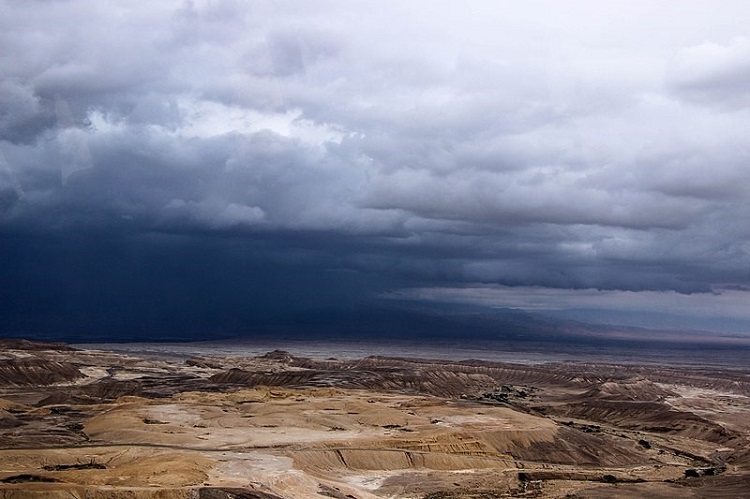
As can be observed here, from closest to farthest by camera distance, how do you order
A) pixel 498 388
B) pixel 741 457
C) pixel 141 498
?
pixel 141 498
pixel 741 457
pixel 498 388

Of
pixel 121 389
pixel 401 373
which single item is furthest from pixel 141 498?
pixel 401 373

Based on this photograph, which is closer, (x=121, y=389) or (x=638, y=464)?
(x=638, y=464)

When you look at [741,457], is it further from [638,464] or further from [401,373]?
[401,373]

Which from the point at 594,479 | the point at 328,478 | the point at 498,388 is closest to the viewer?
the point at 328,478

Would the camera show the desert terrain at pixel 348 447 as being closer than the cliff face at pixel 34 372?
Yes

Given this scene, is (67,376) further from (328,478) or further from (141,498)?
(141,498)

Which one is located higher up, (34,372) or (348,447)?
(348,447)

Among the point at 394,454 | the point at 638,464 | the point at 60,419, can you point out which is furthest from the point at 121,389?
the point at 638,464

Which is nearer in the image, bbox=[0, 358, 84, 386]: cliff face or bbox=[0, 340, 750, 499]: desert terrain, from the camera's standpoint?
bbox=[0, 340, 750, 499]: desert terrain
